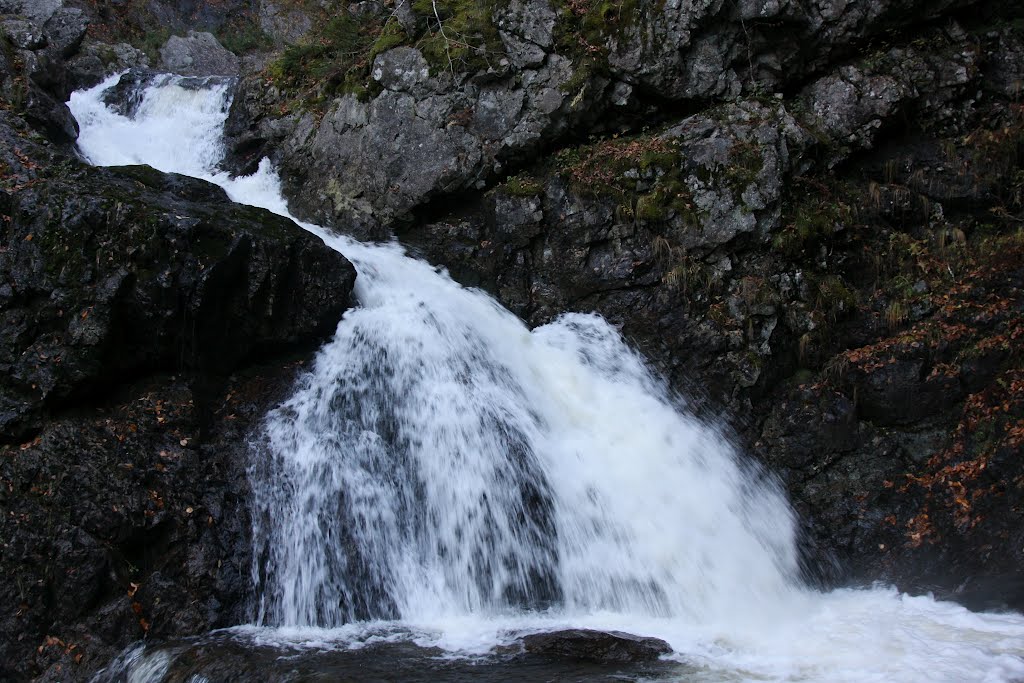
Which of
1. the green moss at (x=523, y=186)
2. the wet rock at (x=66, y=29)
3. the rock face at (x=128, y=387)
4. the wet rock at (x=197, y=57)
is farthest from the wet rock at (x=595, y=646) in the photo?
the wet rock at (x=197, y=57)

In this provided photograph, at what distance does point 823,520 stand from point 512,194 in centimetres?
560

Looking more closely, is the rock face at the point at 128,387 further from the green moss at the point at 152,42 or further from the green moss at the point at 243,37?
the green moss at the point at 243,37

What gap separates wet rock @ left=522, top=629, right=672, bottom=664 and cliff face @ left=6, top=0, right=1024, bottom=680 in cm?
251

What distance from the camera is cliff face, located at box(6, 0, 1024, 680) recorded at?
227 inches

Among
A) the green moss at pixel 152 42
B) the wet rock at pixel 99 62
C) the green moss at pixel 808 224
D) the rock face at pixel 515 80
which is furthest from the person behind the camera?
the green moss at pixel 152 42

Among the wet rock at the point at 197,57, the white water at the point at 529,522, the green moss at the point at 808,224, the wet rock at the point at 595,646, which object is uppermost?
the wet rock at the point at 197,57

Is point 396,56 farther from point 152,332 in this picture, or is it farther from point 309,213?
point 152,332

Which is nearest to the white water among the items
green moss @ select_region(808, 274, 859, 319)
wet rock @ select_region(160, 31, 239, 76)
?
green moss @ select_region(808, 274, 859, 319)

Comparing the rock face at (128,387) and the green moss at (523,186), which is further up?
the green moss at (523,186)

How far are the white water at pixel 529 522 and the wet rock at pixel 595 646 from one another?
11.5 inches

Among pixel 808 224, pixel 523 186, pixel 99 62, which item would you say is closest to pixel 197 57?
pixel 99 62

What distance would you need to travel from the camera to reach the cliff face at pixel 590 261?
575 centimetres

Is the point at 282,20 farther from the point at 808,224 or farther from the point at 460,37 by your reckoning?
the point at 808,224

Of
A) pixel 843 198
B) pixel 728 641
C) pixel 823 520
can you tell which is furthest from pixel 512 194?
pixel 728 641
